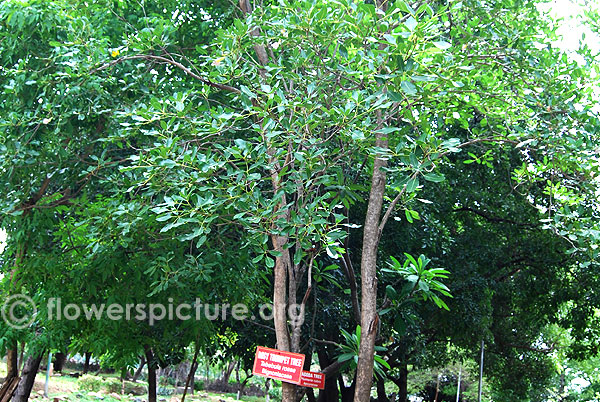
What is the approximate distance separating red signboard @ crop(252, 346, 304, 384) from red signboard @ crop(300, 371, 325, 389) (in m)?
0.09

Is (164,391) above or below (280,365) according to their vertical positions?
below

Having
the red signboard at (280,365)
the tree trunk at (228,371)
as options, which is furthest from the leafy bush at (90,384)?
the red signboard at (280,365)

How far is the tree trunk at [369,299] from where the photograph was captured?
17.6 feet

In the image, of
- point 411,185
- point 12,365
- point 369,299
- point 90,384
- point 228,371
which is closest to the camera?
point 411,185

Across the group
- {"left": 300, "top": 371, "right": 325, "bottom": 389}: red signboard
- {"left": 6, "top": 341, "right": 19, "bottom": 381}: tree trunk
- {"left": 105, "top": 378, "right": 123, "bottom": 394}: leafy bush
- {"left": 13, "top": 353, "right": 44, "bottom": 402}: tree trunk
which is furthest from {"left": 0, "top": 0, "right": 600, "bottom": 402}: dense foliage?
{"left": 105, "top": 378, "right": 123, "bottom": 394}: leafy bush

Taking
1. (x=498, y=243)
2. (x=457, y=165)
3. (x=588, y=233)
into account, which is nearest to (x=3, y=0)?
(x=588, y=233)

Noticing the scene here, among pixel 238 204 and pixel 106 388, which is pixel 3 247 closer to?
pixel 238 204

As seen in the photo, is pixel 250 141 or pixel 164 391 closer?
pixel 250 141

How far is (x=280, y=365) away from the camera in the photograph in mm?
5730

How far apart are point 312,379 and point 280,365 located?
1.10ft

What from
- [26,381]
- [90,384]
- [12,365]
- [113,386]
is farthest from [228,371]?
[12,365]

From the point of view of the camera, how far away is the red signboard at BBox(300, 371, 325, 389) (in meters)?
5.72

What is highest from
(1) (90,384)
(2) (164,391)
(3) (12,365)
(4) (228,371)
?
(4) (228,371)

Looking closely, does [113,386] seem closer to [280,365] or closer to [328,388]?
[328,388]
